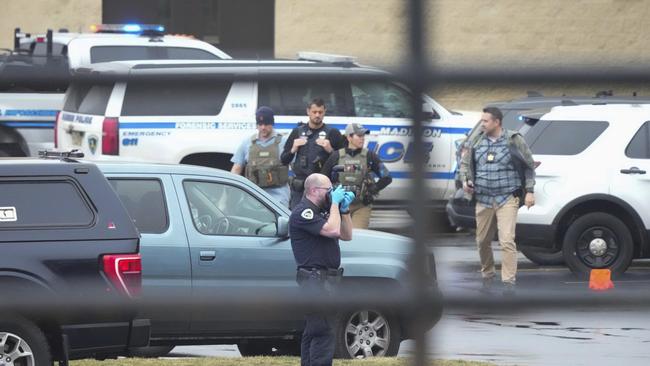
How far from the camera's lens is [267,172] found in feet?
32.4

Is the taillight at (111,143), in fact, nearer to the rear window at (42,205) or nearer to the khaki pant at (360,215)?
the khaki pant at (360,215)

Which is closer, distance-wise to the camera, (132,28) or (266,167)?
(266,167)

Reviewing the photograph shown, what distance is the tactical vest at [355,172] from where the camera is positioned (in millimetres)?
9711

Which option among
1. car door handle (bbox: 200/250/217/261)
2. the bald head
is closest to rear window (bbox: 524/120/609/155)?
the bald head

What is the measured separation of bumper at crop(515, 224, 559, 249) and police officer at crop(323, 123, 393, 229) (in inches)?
96.5

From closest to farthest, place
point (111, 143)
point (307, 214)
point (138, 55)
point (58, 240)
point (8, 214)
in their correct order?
point (138, 55)
point (8, 214)
point (58, 240)
point (307, 214)
point (111, 143)

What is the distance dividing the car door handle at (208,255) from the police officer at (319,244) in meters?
0.63

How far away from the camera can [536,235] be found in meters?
11.9

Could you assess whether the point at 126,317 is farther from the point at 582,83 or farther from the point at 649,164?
the point at 649,164

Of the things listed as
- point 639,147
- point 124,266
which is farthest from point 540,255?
point 124,266

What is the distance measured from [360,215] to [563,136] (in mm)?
2451

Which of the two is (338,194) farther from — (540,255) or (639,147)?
(540,255)

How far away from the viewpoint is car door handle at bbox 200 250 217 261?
25.0 ft

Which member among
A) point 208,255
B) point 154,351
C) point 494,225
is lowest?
point 154,351
